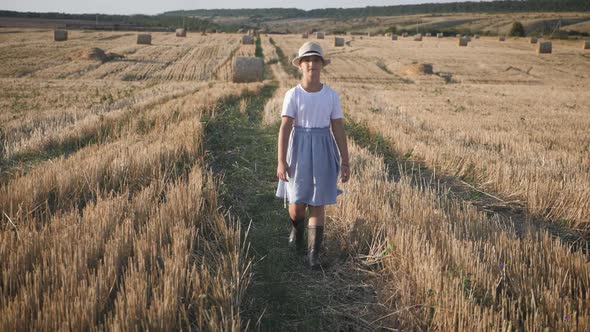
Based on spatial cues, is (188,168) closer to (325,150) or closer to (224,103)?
(325,150)

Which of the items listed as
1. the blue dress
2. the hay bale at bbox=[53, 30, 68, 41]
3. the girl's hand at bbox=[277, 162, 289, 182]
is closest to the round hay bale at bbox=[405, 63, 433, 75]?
the blue dress

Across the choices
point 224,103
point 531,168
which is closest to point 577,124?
point 531,168

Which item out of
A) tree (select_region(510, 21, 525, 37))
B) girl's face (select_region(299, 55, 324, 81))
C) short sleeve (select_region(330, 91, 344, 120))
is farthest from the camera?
tree (select_region(510, 21, 525, 37))

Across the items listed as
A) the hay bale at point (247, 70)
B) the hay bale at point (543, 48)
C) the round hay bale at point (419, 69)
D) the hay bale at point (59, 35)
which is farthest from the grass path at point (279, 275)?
the hay bale at point (543, 48)

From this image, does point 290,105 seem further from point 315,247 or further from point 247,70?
point 247,70

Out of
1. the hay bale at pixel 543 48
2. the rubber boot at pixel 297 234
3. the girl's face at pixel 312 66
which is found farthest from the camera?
the hay bale at pixel 543 48

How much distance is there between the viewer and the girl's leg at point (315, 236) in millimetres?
3439

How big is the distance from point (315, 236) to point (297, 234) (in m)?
0.28

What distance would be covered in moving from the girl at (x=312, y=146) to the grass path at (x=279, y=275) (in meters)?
0.25

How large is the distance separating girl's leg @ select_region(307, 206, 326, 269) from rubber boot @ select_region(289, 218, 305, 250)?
0.16m

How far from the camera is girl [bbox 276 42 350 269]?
11.3 feet

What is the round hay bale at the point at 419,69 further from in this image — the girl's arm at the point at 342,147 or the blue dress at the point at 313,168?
the blue dress at the point at 313,168

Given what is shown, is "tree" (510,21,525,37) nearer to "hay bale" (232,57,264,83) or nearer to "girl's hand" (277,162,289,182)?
"hay bale" (232,57,264,83)

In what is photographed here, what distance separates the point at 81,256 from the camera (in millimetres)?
2594
